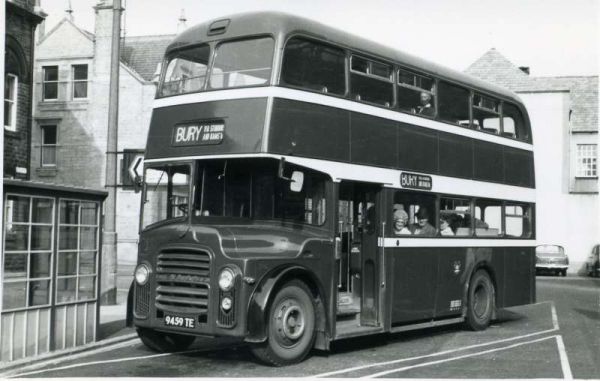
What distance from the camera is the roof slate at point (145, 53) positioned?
123ft

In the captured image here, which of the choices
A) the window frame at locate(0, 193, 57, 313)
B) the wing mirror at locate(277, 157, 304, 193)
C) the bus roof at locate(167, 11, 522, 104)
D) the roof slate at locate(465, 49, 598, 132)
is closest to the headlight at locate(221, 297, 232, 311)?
the wing mirror at locate(277, 157, 304, 193)

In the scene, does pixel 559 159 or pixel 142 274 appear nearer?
pixel 142 274

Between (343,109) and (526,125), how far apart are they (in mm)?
6084

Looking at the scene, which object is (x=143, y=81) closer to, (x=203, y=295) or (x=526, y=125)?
(x=526, y=125)

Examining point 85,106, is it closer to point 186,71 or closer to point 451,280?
point 451,280

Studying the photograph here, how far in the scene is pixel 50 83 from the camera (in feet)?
124

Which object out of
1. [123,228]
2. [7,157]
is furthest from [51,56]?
[7,157]

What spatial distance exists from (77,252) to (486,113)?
293 inches

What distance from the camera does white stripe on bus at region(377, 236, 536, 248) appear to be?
38.3 feet

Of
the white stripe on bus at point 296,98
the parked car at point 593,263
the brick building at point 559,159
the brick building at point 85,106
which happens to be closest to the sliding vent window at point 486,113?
the white stripe on bus at point 296,98

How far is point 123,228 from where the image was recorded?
35031mm

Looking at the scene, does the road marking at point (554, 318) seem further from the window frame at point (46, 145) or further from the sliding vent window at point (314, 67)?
the window frame at point (46, 145)

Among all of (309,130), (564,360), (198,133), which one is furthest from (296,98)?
(564,360)

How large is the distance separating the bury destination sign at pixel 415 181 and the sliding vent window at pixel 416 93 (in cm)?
96
